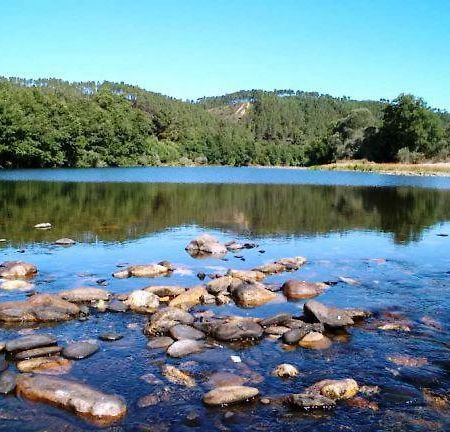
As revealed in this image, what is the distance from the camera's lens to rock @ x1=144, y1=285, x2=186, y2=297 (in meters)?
20.2

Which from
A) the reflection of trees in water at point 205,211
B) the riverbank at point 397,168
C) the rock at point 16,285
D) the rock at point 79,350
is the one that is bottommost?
the reflection of trees in water at point 205,211

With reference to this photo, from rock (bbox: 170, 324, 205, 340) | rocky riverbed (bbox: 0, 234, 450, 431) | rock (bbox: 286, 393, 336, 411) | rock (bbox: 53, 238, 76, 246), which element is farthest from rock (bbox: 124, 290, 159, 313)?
rock (bbox: 53, 238, 76, 246)

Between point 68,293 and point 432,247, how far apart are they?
2219cm

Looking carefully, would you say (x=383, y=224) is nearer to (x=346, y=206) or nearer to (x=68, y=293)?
(x=346, y=206)

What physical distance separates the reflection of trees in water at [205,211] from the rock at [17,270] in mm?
8903

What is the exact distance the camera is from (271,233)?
3703 centimetres

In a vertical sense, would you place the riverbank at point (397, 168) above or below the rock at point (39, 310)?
above

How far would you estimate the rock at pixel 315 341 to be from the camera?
15172 millimetres

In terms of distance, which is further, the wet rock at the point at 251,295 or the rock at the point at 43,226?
the rock at the point at 43,226

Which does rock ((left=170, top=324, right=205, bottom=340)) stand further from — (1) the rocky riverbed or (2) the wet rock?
(2) the wet rock

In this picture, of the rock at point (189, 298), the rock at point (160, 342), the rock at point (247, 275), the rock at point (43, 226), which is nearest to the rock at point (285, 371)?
the rock at point (160, 342)

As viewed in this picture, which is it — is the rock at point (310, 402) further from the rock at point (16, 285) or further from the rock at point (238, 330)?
the rock at point (16, 285)

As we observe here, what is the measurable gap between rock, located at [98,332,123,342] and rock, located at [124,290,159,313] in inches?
99.2

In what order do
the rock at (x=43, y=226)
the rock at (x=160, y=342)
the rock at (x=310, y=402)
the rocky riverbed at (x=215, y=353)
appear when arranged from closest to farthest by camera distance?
the rocky riverbed at (x=215, y=353) → the rock at (x=310, y=402) → the rock at (x=160, y=342) → the rock at (x=43, y=226)
